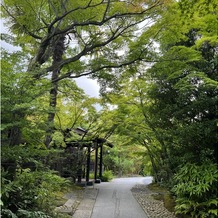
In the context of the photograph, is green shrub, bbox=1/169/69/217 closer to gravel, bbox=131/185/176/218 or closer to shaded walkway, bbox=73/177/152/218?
shaded walkway, bbox=73/177/152/218

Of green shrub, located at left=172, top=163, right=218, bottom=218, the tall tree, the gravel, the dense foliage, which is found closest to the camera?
the dense foliage

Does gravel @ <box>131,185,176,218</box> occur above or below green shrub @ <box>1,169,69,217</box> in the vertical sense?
below

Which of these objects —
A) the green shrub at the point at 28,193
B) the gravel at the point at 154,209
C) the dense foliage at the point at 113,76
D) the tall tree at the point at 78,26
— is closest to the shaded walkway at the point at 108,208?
the gravel at the point at 154,209

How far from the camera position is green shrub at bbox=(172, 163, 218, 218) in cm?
547

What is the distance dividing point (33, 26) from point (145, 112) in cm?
478

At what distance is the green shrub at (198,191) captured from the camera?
5.47 m

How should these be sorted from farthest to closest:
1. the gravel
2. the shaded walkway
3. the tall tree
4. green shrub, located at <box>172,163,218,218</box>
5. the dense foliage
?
the gravel → the shaded walkway → green shrub, located at <box>172,163,218,218</box> → the tall tree → the dense foliage

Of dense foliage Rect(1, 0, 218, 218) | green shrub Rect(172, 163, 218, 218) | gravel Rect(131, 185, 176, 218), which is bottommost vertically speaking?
gravel Rect(131, 185, 176, 218)

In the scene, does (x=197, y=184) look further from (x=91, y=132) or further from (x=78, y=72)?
(x=91, y=132)

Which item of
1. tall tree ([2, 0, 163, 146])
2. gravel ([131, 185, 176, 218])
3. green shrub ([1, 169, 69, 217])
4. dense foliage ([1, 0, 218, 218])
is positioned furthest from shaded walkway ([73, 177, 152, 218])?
tall tree ([2, 0, 163, 146])

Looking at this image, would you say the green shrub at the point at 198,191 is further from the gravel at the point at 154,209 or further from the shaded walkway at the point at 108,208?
the shaded walkway at the point at 108,208

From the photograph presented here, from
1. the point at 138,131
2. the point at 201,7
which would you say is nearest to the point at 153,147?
the point at 138,131

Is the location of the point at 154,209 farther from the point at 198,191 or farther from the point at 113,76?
the point at 113,76

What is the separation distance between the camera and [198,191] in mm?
5500
